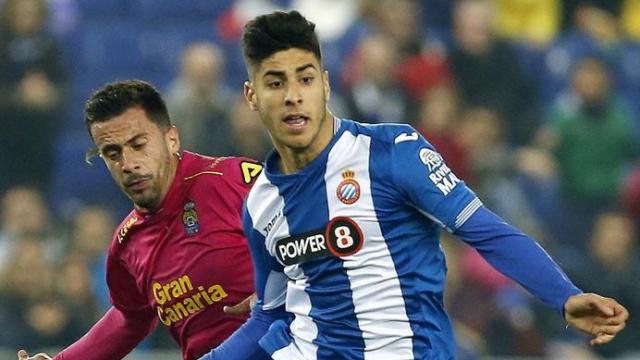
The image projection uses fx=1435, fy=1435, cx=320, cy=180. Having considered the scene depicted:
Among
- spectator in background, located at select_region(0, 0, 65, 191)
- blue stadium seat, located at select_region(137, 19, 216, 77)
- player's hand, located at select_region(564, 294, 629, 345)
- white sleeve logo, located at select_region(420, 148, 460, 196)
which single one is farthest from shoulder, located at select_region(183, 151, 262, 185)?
blue stadium seat, located at select_region(137, 19, 216, 77)

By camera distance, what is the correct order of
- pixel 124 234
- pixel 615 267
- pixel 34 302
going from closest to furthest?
pixel 124 234, pixel 34 302, pixel 615 267

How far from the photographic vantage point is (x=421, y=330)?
4324 mm

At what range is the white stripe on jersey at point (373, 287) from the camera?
4.30m

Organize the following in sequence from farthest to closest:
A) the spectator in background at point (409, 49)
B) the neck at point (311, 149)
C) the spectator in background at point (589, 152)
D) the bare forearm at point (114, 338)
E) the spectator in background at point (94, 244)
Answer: the spectator in background at point (409, 49)
the spectator in background at point (589, 152)
the spectator in background at point (94, 244)
the bare forearm at point (114, 338)
the neck at point (311, 149)

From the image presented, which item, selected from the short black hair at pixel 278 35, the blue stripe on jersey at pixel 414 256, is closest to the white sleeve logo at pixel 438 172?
the blue stripe on jersey at pixel 414 256

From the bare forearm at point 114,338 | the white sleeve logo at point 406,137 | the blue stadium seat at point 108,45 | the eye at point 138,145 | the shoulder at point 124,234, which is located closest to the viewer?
the white sleeve logo at point 406,137

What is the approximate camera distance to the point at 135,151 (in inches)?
196

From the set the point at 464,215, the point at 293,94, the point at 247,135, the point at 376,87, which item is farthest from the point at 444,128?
the point at 464,215

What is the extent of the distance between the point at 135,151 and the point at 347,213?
3.25 ft

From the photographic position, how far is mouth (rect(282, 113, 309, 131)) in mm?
4316

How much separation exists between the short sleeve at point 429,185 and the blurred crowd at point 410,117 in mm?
4940

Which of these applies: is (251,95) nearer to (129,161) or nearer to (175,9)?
(129,161)

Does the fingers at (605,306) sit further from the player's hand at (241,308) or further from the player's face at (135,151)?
the player's face at (135,151)

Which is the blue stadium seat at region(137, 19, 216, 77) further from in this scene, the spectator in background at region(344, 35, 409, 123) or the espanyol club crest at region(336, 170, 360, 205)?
the espanyol club crest at region(336, 170, 360, 205)
